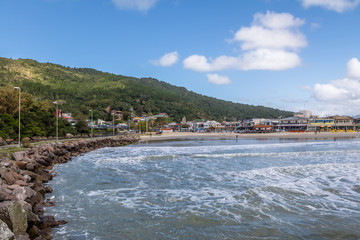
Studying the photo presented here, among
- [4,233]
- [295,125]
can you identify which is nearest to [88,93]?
[295,125]

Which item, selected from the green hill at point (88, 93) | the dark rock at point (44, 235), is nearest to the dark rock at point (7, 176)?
the dark rock at point (44, 235)

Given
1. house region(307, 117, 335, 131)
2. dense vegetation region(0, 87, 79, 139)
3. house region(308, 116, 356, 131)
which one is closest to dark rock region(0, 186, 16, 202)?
dense vegetation region(0, 87, 79, 139)

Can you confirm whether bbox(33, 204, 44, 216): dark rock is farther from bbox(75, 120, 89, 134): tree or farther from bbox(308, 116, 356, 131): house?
bbox(308, 116, 356, 131): house

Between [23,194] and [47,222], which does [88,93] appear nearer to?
[23,194]

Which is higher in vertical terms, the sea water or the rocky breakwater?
the rocky breakwater

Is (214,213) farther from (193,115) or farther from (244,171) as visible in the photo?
(193,115)

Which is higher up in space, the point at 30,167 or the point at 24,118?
the point at 24,118

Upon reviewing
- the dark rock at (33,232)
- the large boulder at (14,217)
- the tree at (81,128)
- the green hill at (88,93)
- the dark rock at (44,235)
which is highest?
the green hill at (88,93)

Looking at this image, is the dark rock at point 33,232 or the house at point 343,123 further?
the house at point 343,123

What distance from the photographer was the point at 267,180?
14.1 m

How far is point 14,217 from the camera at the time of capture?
6.15 metres

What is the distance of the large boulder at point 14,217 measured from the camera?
605 centimetres

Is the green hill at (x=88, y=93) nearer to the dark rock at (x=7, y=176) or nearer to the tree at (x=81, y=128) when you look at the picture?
the tree at (x=81, y=128)

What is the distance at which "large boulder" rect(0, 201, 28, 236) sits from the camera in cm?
605
